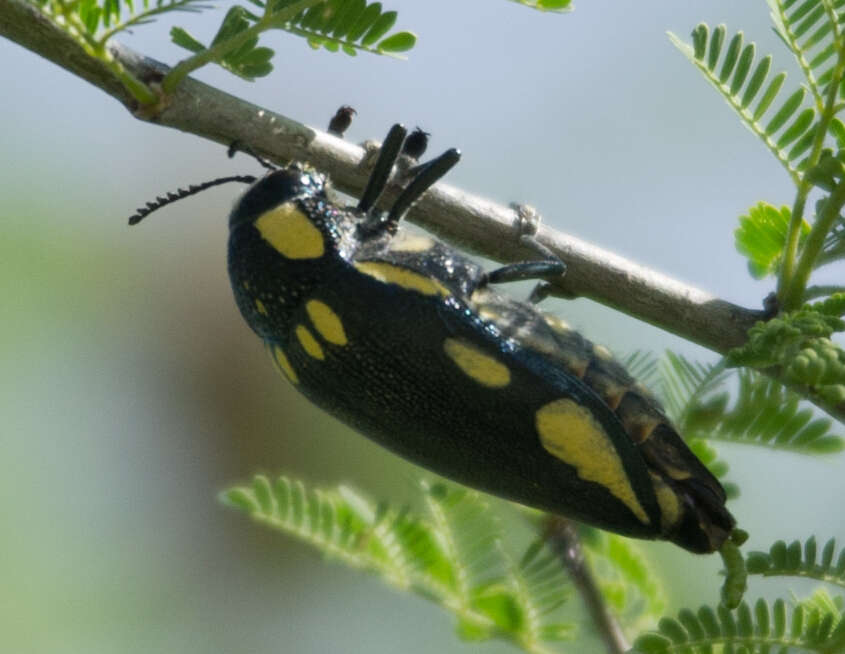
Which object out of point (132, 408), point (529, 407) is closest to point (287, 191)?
point (529, 407)

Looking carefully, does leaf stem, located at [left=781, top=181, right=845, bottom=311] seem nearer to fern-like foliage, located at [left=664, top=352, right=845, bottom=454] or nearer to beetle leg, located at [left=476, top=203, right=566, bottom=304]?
fern-like foliage, located at [left=664, top=352, right=845, bottom=454]

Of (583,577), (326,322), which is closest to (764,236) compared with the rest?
(583,577)

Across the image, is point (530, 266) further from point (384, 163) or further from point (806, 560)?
point (806, 560)

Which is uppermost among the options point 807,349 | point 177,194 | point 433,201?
point 433,201

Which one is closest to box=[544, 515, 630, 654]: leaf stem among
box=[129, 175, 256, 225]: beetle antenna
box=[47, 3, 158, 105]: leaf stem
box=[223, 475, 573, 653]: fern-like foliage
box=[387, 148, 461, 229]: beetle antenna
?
box=[223, 475, 573, 653]: fern-like foliage

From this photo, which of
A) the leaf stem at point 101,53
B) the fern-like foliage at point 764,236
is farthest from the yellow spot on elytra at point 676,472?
the leaf stem at point 101,53

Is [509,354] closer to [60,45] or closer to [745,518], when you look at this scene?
[60,45]
